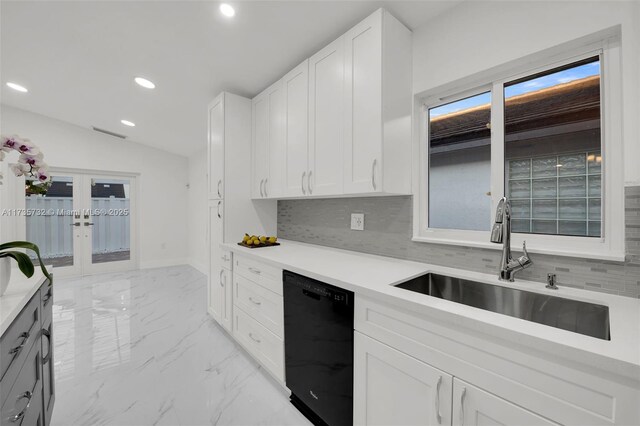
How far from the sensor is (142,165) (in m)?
5.30

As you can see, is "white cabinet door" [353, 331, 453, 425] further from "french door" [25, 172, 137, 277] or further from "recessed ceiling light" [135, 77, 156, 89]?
"french door" [25, 172, 137, 277]

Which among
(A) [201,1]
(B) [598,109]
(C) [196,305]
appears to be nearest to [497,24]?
(B) [598,109]

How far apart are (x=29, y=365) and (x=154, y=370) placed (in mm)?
1132

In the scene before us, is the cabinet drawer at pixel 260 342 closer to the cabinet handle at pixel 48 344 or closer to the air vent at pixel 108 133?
the cabinet handle at pixel 48 344

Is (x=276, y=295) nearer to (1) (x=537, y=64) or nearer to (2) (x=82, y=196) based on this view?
(1) (x=537, y=64)

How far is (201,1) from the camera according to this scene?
1.71m

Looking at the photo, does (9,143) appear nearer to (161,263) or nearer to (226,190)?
(226,190)

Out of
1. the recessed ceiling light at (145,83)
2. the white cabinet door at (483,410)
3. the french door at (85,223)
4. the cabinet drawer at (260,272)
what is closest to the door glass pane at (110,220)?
the french door at (85,223)

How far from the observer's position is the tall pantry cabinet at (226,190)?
2590mm

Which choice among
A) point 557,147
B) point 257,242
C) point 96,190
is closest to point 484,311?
point 557,147

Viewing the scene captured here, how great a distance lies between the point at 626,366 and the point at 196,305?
369cm

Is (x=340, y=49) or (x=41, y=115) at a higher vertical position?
(x=41, y=115)

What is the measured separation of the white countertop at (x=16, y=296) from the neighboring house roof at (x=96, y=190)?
4.34m

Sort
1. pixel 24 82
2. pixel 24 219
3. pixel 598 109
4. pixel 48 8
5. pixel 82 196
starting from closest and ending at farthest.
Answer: pixel 598 109, pixel 48 8, pixel 24 82, pixel 24 219, pixel 82 196
